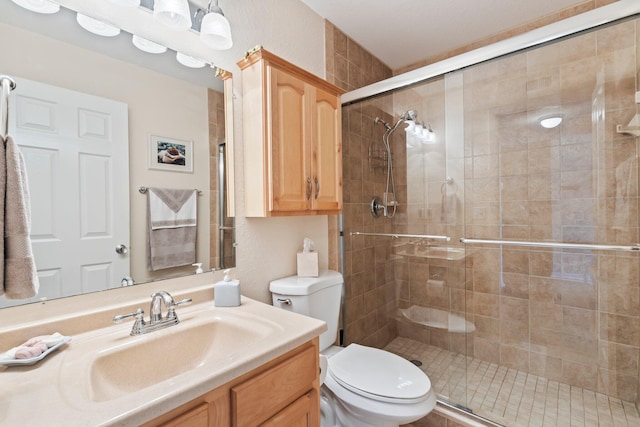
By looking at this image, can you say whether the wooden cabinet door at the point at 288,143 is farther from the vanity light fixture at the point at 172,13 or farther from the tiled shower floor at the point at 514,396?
the tiled shower floor at the point at 514,396

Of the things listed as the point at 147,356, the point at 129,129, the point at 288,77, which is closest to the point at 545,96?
the point at 288,77

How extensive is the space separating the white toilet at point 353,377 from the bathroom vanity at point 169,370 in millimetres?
360

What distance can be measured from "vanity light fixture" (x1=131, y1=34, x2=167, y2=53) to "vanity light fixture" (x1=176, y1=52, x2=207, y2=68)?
6cm

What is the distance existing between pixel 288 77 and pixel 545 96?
1.59 m

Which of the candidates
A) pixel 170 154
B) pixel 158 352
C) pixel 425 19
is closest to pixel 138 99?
pixel 170 154

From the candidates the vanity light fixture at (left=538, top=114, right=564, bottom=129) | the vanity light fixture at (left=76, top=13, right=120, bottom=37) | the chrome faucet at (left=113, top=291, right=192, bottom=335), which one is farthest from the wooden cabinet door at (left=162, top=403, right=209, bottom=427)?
the vanity light fixture at (left=538, top=114, right=564, bottom=129)

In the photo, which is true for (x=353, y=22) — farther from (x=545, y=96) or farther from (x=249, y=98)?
(x=545, y=96)

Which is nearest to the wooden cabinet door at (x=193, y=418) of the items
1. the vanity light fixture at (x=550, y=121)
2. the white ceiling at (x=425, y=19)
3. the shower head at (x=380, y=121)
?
the shower head at (x=380, y=121)

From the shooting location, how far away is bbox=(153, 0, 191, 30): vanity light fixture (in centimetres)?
108

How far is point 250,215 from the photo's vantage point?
145 centimetres

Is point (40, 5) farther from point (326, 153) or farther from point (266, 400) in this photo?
point (266, 400)

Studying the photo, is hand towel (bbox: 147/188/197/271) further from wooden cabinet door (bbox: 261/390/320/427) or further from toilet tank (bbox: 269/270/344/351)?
wooden cabinet door (bbox: 261/390/320/427)

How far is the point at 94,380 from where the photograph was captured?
0.76 metres

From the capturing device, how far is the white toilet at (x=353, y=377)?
1.26 m
